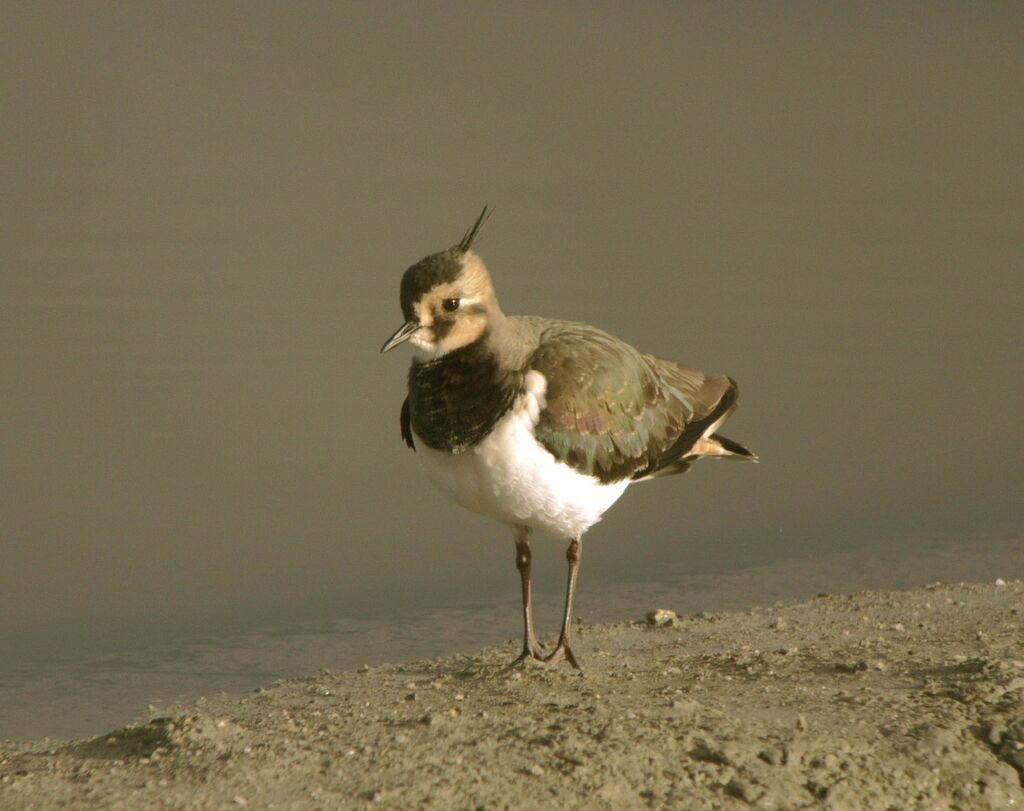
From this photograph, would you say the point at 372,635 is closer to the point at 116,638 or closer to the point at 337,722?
the point at 116,638

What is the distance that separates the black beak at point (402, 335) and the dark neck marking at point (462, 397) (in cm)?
13

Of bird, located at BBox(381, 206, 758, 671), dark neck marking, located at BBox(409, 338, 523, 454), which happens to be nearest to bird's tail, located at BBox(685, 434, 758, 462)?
bird, located at BBox(381, 206, 758, 671)

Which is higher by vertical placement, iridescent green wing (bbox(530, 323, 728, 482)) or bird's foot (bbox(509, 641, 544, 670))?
iridescent green wing (bbox(530, 323, 728, 482))

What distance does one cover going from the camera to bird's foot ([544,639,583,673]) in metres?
5.38

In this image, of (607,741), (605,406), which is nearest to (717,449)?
(605,406)

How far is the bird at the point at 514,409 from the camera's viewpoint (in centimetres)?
496

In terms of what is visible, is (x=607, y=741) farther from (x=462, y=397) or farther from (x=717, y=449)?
(x=717, y=449)

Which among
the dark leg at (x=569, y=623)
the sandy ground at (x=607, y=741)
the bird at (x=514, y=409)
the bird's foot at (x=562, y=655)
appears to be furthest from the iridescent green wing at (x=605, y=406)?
the sandy ground at (x=607, y=741)

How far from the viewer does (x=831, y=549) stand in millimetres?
7266

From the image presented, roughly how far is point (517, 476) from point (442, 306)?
23.8 inches

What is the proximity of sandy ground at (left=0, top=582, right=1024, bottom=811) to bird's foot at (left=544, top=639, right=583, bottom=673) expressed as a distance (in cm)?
7

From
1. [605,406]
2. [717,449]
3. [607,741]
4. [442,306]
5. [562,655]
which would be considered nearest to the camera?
[607,741]

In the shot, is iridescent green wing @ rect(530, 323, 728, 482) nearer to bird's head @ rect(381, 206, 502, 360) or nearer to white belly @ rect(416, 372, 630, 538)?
white belly @ rect(416, 372, 630, 538)

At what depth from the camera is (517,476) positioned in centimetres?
495
